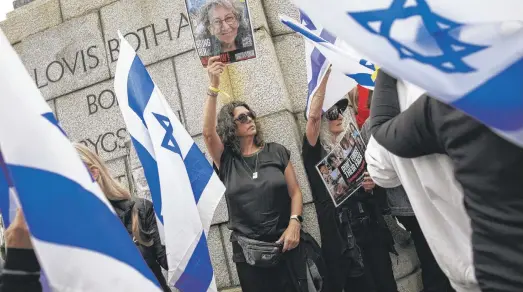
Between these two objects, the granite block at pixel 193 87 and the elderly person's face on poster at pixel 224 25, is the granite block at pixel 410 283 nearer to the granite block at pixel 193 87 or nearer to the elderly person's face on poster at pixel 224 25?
the granite block at pixel 193 87

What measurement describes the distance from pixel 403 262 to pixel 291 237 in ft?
5.04

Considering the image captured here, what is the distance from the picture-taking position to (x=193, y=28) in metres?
3.26

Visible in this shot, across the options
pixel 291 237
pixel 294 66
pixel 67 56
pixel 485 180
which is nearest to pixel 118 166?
pixel 67 56

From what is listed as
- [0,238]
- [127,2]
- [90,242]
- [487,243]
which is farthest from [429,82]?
[127,2]

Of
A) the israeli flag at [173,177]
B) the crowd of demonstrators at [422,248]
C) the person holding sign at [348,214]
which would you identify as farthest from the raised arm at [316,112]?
the israeli flag at [173,177]

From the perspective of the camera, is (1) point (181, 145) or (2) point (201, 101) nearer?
(1) point (181, 145)

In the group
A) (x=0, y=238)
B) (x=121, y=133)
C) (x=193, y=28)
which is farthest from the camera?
(x=121, y=133)

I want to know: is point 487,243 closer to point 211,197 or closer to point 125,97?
point 211,197

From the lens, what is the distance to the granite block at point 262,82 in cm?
445

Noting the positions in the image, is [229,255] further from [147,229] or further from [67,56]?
[67,56]

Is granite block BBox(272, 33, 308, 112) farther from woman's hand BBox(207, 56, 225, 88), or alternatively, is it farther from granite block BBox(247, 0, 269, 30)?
woman's hand BBox(207, 56, 225, 88)

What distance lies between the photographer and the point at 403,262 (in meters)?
4.21

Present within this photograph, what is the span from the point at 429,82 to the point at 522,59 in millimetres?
239

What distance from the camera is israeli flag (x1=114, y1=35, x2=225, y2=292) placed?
8.38 ft
